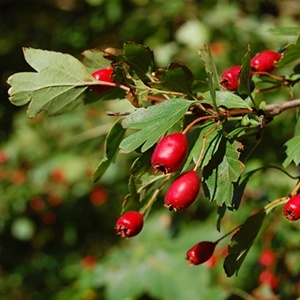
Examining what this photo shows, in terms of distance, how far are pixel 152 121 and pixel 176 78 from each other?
8 cm

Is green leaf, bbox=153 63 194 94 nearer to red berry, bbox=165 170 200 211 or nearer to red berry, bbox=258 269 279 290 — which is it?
red berry, bbox=165 170 200 211

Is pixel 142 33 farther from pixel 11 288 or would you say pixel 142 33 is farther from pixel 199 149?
pixel 199 149

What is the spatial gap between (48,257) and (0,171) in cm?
72

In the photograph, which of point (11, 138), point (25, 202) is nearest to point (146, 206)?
point (25, 202)

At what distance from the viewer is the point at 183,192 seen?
0.78 meters

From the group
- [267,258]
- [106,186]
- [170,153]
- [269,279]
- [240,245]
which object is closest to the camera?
[170,153]

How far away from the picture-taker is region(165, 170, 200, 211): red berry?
2.58 ft

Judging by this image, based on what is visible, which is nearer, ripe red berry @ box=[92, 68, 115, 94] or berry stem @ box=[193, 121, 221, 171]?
berry stem @ box=[193, 121, 221, 171]

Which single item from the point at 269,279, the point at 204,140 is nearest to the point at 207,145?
the point at 204,140

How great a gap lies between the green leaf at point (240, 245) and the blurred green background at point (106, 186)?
0.60 m

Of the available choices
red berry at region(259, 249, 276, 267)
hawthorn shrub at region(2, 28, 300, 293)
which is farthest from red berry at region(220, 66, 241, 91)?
red berry at region(259, 249, 276, 267)

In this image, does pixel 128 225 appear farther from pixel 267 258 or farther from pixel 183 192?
pixel 267 258

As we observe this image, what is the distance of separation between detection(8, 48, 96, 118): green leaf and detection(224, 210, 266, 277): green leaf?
0.32 metres

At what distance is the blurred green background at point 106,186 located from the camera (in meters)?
2.14
